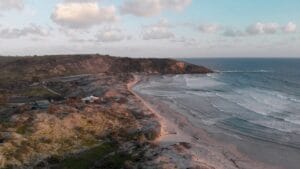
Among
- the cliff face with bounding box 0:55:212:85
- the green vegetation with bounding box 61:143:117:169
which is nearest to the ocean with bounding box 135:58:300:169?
the green vegetation with bounding box 61:143:117:169

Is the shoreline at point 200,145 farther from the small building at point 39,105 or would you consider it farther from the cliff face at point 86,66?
the cliff face at point 86,66

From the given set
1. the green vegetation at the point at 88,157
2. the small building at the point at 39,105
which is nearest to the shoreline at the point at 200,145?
the green vegetation at the point at 88,157

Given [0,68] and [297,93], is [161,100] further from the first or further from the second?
[0,68]

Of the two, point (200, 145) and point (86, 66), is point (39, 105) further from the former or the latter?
point (86, 66)

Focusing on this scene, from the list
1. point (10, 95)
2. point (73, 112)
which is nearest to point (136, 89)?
point (10, 95)

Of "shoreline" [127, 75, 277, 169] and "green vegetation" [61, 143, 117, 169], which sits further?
"shoreline" [127, 75, 277, 169]

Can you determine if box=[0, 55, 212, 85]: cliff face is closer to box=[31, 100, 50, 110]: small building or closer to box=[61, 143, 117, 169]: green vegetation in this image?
box=[31, 100, 50, 110]: small building
